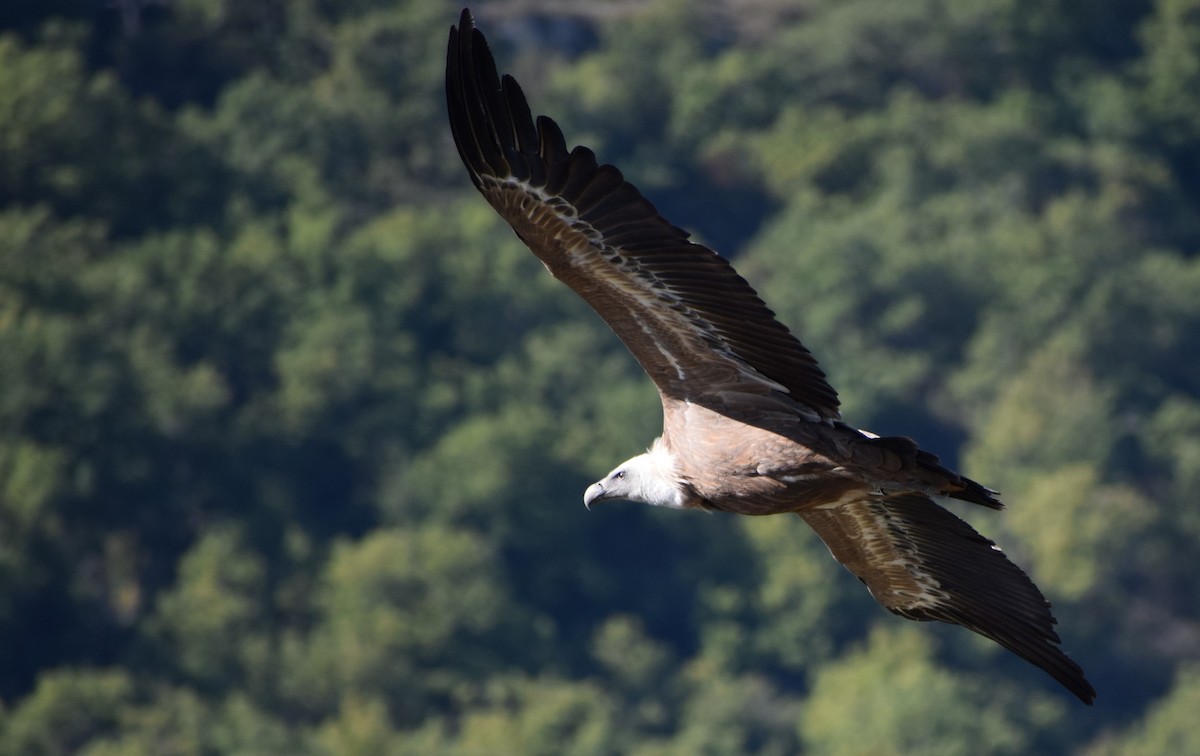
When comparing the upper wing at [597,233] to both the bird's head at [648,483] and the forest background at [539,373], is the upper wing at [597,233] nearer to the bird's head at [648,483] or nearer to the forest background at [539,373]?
the bird's head at [648,483]

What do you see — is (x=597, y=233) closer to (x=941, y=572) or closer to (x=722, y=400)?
(x=722, y=400)

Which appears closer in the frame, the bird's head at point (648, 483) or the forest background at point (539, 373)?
the bird's head at point (648, 483)

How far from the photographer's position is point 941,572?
9773 mm

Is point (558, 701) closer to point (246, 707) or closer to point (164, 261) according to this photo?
point (246, 707)

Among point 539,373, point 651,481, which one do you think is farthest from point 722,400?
point 539,373

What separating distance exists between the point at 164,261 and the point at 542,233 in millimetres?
61172

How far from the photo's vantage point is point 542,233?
27.4 ft

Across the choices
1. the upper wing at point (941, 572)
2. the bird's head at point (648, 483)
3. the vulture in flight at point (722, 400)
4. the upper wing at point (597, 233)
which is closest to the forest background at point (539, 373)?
the upper wing at point (941, 572)

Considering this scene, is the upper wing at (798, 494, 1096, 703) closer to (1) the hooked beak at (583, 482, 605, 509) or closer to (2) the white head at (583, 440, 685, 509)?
(2) the white head at (583, 440, 685, 509)

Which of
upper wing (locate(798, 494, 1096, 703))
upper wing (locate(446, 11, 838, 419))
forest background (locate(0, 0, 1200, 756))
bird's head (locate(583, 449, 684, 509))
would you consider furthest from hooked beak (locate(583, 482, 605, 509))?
forest background (locate(0, 0, 1200, 756))

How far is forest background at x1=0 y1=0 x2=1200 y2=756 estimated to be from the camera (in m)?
54.0

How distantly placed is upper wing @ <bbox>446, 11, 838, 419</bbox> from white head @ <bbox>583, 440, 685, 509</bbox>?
0.73 metres

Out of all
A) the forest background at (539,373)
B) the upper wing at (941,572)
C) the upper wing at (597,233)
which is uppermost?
the forest background at (539,373)

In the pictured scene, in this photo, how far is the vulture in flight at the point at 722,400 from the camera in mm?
8227
